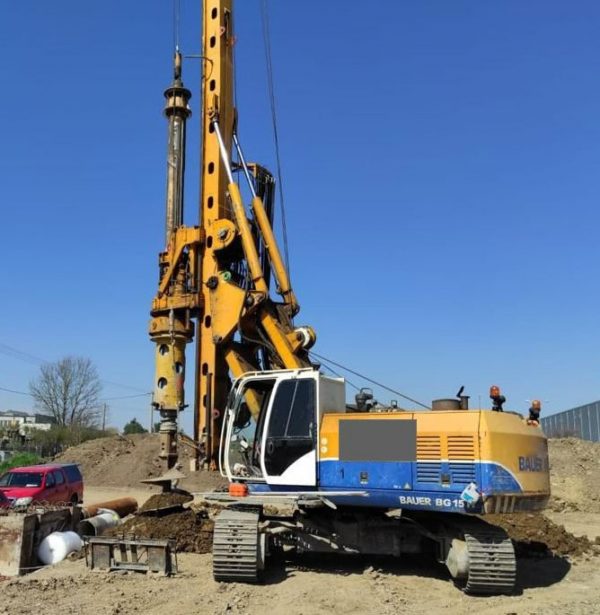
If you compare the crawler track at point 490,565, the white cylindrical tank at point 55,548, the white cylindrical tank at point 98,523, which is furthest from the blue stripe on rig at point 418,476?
the white cylindrical tank at point 98,523

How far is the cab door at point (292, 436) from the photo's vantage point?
9.41m

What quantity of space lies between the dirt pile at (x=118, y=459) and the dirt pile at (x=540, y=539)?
20.2 meters

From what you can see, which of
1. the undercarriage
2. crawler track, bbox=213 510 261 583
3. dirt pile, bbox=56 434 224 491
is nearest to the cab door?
the undercarriage

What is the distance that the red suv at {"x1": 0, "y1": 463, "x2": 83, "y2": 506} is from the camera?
668 inches

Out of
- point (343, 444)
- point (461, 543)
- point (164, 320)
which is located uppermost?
point (164, 320)

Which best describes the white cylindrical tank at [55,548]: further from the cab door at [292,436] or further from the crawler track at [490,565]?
the crawler track at [490,565]

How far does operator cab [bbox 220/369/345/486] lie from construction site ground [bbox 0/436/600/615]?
1518mm

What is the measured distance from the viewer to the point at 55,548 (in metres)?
11.7

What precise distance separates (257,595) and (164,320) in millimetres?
6307

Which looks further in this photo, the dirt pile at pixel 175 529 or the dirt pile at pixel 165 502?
the dirt pile at pixel 165 502

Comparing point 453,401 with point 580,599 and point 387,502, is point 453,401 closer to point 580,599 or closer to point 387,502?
point 387,502

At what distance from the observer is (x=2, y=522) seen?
1143 cm

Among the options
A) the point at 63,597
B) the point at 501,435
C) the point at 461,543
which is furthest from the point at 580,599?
the point at 63,597

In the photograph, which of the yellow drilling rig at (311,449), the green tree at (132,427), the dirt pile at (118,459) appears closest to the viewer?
the yellow drilling rig at (311,449)
